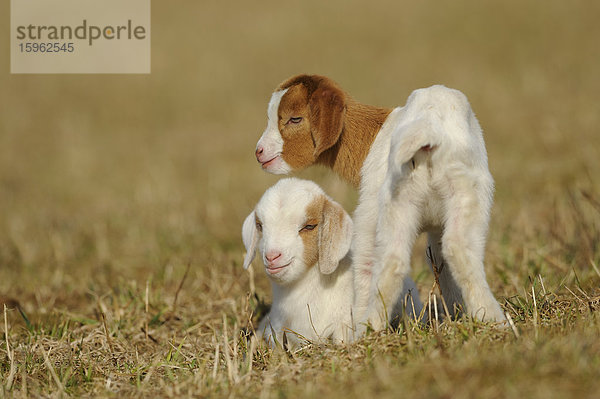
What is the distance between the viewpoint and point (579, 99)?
12727 millimetres

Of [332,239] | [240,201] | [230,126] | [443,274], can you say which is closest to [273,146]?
[332,239]

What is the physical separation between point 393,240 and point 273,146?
1303mm

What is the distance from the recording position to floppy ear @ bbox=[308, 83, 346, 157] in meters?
4.57

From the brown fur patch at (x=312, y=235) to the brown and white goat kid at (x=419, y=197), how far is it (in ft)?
1.04

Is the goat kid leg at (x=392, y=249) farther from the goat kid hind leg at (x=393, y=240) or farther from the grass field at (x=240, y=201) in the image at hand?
the grass field at (x=240, y=201)

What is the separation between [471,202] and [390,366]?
989mm

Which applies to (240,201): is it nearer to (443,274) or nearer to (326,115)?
(326,115)

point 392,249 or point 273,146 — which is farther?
point 273,146

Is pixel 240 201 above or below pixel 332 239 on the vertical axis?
below

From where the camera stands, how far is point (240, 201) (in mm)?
9477

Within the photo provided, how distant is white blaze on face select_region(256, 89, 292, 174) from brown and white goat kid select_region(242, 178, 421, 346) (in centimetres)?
12

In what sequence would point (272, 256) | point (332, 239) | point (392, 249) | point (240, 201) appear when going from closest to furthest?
point (392, 249) < point (272, 256) < point (332, 239) < point (240, 201)

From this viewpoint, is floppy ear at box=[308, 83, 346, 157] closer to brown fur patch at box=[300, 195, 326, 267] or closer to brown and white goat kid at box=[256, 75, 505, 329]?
brown and white goat kid at box=[256, 75, 505, 329]

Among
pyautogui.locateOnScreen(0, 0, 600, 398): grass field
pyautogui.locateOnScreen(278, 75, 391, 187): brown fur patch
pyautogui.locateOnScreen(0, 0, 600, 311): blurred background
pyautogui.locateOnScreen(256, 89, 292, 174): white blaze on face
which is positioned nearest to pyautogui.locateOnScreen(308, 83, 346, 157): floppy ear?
pyautogui.locateOnScreen(278, 75, 391, 187): brown fur patch
